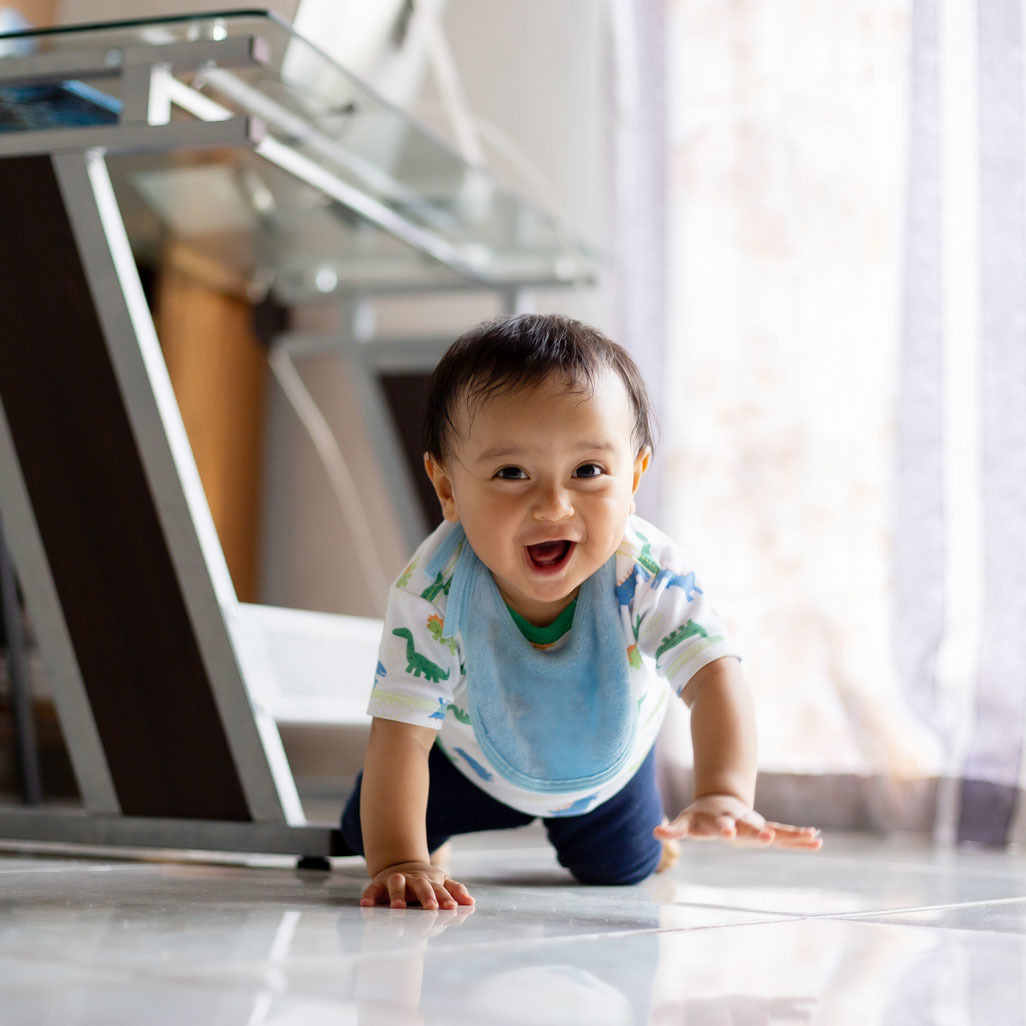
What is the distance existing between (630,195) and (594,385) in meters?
1.15

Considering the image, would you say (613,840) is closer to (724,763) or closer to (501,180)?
(724,763)

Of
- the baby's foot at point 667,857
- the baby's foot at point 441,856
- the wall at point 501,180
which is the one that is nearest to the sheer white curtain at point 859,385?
the wall at point 501,180

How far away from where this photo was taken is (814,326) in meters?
1.79

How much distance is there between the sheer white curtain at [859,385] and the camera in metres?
1.62

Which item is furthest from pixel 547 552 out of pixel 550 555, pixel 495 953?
pixel 495 953

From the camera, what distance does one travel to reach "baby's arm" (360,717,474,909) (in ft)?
2.52

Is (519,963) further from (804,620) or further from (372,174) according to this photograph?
(804,620)

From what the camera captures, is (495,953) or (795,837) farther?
(795,837)

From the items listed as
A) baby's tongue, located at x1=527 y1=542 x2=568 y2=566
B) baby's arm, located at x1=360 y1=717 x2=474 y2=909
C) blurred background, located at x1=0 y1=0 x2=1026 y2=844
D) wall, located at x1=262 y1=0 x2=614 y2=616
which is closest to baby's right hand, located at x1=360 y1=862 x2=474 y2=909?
baby's arm, located at x1=360 y1=717 x2=474 y2=909

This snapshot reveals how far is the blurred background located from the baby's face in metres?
0.74

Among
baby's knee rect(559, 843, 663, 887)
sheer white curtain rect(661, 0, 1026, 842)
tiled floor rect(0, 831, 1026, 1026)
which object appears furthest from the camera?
sheer white curtain rect(661, 0, 1026, 842)

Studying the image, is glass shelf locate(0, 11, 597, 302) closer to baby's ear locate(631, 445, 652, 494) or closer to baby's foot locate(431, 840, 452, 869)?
baby's ear locate(631, 445, 652, 494)

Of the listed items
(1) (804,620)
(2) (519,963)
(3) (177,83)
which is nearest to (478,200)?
(3) (177,83)

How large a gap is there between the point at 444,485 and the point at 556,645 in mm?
139
